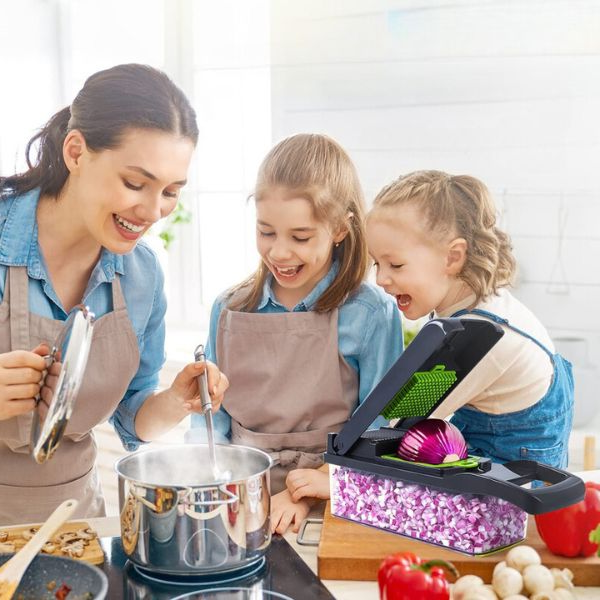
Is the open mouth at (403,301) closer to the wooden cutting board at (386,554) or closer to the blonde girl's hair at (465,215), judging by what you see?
the blonde girl's hair at (465,215)

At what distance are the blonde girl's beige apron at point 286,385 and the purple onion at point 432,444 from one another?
1.28 feet

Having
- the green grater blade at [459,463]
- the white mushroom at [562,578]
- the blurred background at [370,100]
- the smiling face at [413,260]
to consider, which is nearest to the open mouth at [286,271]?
the smiling face at [413,260]

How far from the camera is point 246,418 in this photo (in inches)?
65.7

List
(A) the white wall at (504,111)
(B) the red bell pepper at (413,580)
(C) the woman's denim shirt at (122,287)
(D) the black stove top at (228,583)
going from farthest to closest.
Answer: (A) the white wall at (504,111) < (C) the woman's denim shirt at (122,287) < (D) the black stove top at (228,583) < (B) the red bell pepper at (413,580)

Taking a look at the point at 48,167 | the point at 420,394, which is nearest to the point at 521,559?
the point at 420,394

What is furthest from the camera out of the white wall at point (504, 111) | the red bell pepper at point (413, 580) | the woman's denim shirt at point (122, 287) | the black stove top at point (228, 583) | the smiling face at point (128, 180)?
the white wall at point (504, 111)

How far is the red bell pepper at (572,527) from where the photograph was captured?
3.71ft

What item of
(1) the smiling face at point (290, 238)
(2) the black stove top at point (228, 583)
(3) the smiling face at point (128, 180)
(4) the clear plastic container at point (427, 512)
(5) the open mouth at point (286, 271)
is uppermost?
(3) the smiling face at point (128, 180)

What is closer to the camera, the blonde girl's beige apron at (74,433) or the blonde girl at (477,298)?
the blonde girl at (477,298)

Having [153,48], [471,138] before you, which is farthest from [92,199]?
[153,48]

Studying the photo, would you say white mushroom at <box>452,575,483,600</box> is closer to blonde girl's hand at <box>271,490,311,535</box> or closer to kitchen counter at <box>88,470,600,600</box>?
kitchen counter at <box>88,470,600,600</box>

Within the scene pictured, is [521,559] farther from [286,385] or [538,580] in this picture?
→ [286,385]

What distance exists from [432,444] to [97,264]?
0.77m

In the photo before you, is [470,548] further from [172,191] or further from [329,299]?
[172,191]
